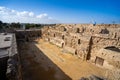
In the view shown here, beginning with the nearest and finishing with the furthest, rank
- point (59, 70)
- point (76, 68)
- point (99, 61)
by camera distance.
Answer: point (59, 70) → point (76, 68) → point (99, 61)

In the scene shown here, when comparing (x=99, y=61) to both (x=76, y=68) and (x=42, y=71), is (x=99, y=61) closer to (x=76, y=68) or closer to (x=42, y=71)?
(x=76, y=68)

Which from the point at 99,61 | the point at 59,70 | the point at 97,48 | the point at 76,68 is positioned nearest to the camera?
the point at 59,70

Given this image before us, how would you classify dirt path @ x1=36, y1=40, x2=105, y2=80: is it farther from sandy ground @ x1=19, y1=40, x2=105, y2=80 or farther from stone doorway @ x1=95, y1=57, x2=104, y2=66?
stone doorway @ x1=95, y1=57, x2=104, y2=66

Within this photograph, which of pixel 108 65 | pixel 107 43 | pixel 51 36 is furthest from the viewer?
pixel 51 36

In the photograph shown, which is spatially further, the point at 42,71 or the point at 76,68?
the point at 76,68

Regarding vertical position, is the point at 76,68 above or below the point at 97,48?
below

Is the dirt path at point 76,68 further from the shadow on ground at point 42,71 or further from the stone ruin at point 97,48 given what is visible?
the stone ruin at point 97,48

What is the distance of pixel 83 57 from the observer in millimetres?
15586

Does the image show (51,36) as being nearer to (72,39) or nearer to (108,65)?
(72,39)

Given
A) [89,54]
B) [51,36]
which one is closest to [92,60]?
[89,54]

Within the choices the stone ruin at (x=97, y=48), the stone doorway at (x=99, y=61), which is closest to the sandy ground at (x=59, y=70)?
the stone doorway at (x=99, y=61)

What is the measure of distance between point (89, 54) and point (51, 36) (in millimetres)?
13358

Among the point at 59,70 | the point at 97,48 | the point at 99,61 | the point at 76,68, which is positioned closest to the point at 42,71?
the point at 59,70

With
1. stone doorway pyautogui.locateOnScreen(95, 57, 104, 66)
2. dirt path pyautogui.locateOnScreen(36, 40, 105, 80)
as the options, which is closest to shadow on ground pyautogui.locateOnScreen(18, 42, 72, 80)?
dirt path pyautogui.locateOnScreen(36, 40, 105, 80)
